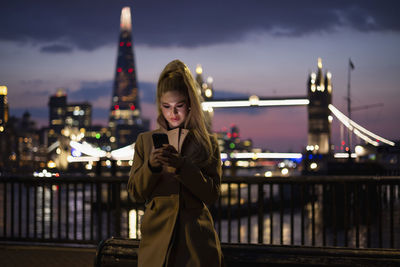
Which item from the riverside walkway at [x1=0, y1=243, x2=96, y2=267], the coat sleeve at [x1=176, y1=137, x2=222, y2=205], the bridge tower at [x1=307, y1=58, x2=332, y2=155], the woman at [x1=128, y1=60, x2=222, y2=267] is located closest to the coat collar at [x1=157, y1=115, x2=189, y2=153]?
the woman at [x1=128, y1=60, x2=222, y2=267]

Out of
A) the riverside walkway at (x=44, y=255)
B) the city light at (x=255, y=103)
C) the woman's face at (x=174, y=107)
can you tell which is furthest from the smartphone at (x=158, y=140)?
the city light at (x=255, y=103)

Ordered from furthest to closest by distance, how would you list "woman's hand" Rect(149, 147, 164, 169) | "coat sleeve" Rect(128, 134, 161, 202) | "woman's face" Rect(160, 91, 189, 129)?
"woman's face" Rect(160, 91, 189, 129) < "coat sleeve" Rect(128, 134, 161, 202) < "woman's hand" Rect(149, 147, 164, 169)

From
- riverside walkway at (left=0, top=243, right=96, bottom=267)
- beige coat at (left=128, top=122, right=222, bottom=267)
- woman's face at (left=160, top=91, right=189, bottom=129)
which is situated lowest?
riverside walkway at (left=0, top=243, right=96, bottom=267)

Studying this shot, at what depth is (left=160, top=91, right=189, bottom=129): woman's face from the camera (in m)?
2.22

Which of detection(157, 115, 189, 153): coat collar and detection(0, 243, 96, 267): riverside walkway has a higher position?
detection(157, 115, 189, 153): coat collar

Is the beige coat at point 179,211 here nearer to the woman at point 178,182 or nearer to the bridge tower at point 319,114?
the woman at point 178,182

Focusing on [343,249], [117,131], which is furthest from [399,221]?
[117,131]

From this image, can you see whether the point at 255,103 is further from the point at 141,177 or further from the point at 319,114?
the point at 141,177

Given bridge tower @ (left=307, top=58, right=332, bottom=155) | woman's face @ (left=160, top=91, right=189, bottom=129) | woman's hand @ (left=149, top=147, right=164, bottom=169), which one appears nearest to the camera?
woman's hand @ (left=149, top=147, right=164, bottom=169)

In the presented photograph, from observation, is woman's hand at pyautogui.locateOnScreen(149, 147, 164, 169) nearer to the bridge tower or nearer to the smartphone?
the smartphone

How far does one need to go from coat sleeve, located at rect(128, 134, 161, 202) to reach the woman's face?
0.18m

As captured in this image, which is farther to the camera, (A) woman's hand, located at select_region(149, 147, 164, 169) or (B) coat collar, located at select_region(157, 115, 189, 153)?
(B) coat collar, located at select_region(157, 115, 189, 153)

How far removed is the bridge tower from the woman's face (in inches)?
3084

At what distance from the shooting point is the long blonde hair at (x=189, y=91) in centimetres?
222
